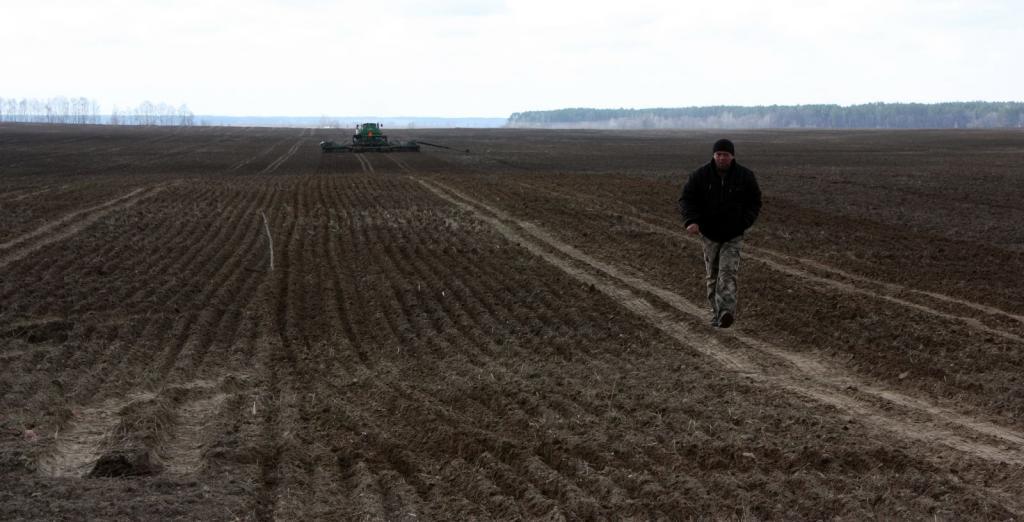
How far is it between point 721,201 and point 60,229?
1461cm

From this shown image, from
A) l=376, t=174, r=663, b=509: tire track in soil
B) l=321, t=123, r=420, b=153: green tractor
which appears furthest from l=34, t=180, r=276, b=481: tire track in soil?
l=321, t=123, r=420, b=153: green tractor

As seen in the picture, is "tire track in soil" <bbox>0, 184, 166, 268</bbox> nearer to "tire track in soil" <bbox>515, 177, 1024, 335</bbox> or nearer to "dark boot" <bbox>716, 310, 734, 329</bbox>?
"dark boot" <bbox>716, 310, 734, 329</bbox>

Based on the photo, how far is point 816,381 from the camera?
9289mm

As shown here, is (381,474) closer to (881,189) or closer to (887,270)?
(887,270)

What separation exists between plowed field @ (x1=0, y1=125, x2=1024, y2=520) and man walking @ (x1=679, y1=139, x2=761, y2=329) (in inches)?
22.9

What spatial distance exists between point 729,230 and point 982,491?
478 centimetres

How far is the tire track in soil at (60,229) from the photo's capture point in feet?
57.0

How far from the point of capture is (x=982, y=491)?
21.1 ft

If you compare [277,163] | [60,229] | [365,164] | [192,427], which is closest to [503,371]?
[192,427]

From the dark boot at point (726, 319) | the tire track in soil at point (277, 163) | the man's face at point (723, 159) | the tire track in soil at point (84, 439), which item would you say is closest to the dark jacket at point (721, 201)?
the man's face at point (723, 159)

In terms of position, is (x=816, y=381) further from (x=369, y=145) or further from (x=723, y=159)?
(x=369, y=145)

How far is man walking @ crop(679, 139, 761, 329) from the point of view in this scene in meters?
10.8

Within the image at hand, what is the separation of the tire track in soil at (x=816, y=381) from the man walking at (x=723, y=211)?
57cm

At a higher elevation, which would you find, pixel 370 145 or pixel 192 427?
pixel 370 145
